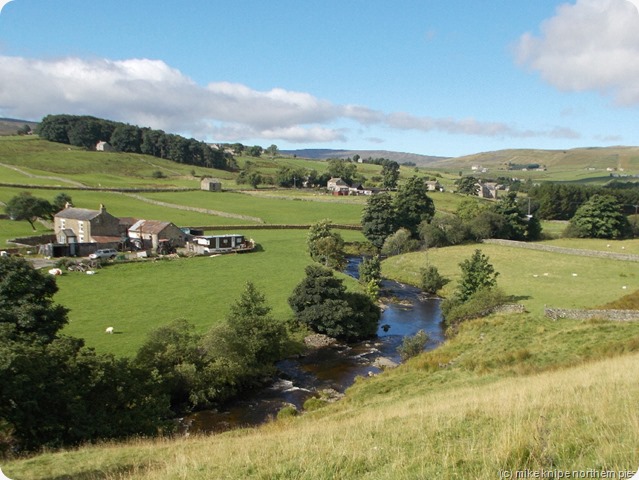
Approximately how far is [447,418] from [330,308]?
25467 mm

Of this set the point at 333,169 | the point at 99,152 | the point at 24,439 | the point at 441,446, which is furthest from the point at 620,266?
the point at 99,152

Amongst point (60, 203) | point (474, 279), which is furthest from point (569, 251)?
point (60, 203)

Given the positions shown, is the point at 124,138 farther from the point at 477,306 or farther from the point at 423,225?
the point at 477,306

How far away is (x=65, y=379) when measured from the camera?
17.0 meters

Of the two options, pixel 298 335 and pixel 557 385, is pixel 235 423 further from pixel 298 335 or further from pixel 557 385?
pixel 557 385

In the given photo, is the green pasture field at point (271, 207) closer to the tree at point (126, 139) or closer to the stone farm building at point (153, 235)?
the stone farm building at point (153, 235)

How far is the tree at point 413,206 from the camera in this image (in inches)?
3031

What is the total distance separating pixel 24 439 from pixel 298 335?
2213 cm

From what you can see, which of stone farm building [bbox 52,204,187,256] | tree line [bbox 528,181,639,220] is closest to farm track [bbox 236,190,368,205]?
tree line [bbox 528,181,639,220]

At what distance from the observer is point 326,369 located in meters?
31.3

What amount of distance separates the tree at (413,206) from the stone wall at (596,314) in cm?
4456

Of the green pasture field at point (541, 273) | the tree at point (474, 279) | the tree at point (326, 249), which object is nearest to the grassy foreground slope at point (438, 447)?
the tree at point (474, 279)

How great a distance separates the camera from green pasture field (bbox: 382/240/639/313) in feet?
135

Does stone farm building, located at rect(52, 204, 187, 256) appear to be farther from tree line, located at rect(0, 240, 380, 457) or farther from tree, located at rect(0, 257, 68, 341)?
tree, located at rect(0, 257, 68, 341)
